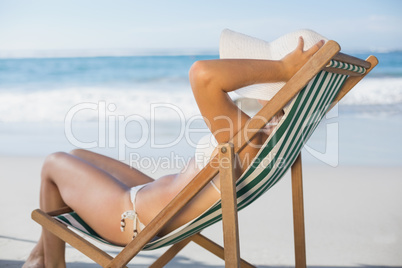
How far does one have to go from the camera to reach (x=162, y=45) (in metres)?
16.5

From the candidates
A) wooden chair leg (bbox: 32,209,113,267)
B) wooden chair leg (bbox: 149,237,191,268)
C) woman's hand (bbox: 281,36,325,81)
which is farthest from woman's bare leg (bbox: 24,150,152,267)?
woman's hand (bbox: 281,36,325,81)


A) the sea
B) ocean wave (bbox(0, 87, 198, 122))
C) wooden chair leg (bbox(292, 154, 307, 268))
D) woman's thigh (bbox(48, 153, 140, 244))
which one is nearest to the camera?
woman's thigh (bbox(48, 153, 140, 244))

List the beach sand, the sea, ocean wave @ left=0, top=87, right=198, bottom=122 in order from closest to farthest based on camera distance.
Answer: the beach sand
the sea
ocean wave @ left=0, top=87, right=198, bottom=122

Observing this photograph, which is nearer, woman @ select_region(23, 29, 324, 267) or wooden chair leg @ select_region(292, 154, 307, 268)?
woman @ select_region(23, 29, 324, 267)

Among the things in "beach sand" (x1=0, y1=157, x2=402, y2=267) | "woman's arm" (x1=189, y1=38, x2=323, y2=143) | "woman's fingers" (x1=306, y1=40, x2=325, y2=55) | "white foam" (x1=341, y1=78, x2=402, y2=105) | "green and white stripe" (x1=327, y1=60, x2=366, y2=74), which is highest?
"white foam" (x1=341, y1=78, x2=402, y2=105)

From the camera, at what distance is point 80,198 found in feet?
6.48

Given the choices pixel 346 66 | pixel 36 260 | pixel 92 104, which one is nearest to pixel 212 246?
pixel 36 260

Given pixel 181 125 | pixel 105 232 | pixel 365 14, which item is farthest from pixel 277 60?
pixel 365 14

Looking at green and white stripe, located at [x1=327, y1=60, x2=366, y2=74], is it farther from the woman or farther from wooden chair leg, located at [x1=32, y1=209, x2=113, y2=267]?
wooden chair leg, located at [x1=32, y1=209, x2=113, y2=267]

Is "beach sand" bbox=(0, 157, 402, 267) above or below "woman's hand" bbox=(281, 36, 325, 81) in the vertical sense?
below

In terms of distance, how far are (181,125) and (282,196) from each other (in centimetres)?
418

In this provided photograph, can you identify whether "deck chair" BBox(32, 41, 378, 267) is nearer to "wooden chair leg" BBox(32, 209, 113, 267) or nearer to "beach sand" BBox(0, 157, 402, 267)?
"wooden chair leg" BBox(32, 209, 113, 267)

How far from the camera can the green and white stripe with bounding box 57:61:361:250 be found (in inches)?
60.7

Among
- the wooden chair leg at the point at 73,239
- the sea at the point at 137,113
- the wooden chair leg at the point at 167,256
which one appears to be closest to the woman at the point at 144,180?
the wooden chair leg at the point at 73,239
